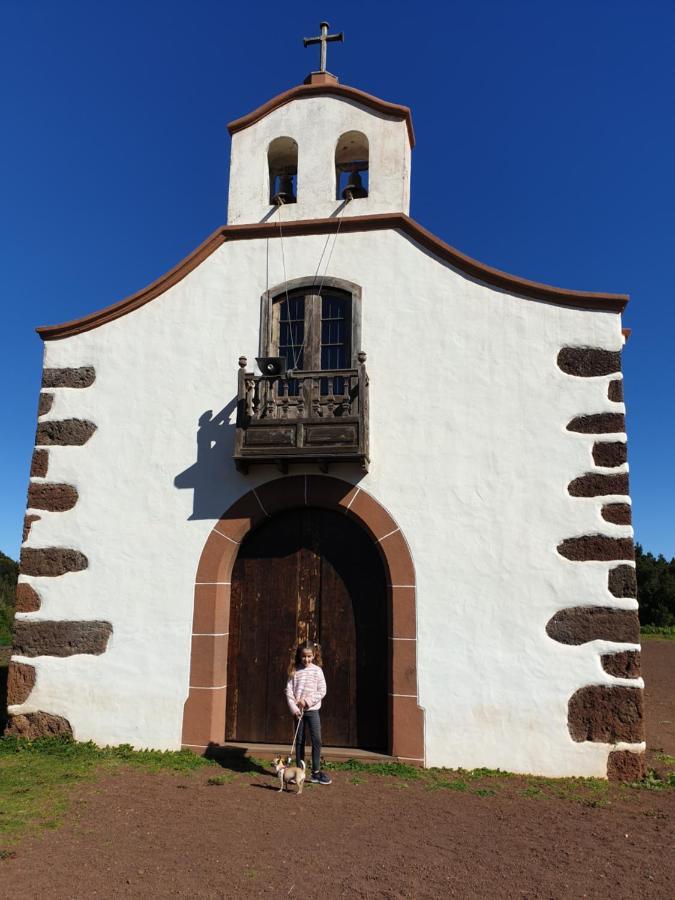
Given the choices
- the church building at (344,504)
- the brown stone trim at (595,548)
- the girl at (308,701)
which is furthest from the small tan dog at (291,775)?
the brown stone trim at (595,548)

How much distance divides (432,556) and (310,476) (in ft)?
5.09

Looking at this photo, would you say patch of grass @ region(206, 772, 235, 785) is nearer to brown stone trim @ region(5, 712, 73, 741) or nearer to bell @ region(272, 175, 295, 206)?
brown stone trim @ region(5, 712, 73, 741)

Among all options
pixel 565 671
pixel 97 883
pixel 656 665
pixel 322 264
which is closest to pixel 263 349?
pixel 322 264

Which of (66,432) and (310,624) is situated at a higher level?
(66,432)

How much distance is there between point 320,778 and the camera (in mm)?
6090

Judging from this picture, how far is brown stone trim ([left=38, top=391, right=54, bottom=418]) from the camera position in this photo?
322 inches

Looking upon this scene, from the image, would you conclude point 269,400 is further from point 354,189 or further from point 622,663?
point 622,663

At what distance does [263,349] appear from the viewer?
25.6 ft

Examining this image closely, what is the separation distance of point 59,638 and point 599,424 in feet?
20.2

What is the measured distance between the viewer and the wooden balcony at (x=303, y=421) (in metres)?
7.04

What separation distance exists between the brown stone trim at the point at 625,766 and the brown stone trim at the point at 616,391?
335 centimetres

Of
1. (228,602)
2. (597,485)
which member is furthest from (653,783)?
(228,602)

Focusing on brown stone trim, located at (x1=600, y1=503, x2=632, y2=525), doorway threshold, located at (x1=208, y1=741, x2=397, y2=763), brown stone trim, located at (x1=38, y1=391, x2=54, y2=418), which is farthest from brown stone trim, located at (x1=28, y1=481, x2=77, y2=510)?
brown stone trim, located at (x1=600, y1=503, x2=632, y2=525)

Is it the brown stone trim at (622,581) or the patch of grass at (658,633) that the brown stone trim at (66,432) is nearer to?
the brown stone trim at (622,581)
